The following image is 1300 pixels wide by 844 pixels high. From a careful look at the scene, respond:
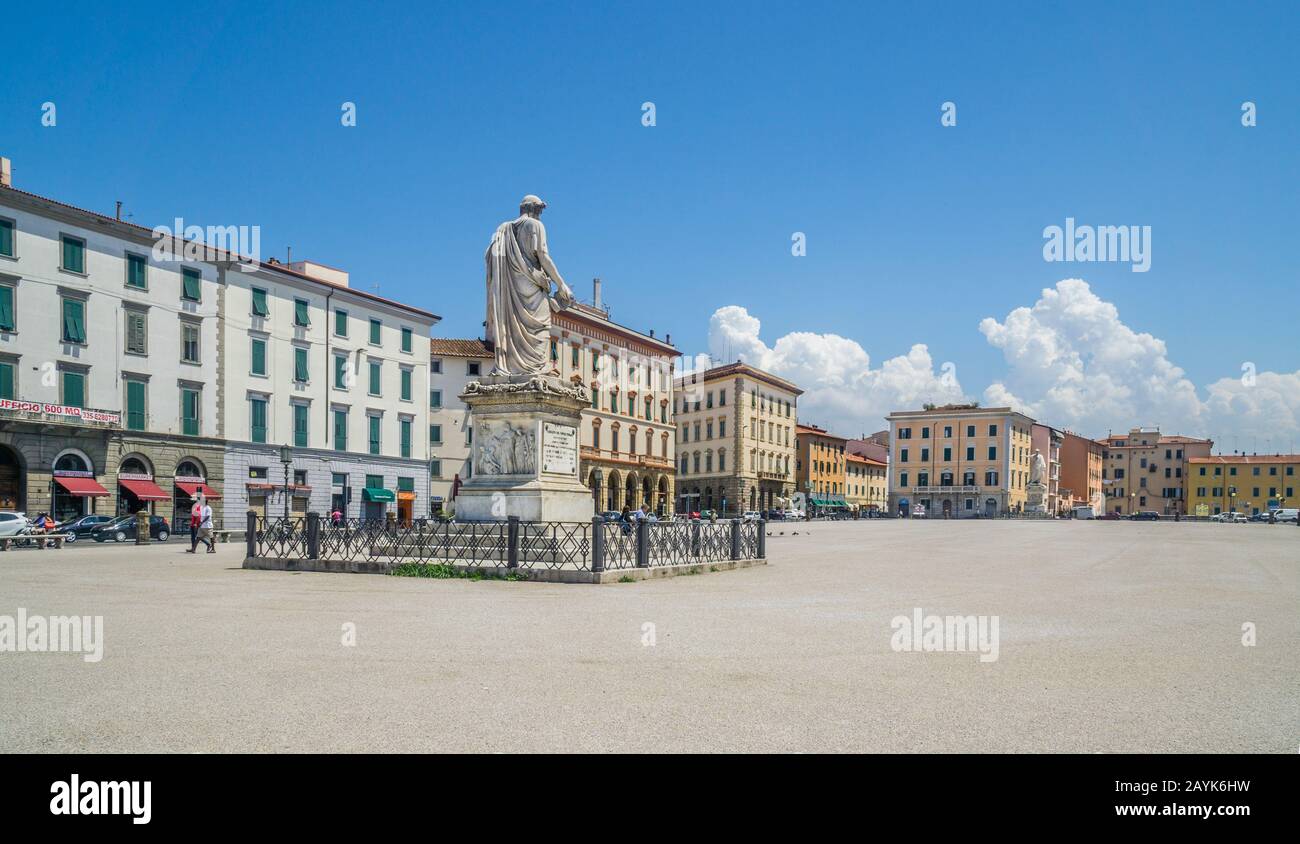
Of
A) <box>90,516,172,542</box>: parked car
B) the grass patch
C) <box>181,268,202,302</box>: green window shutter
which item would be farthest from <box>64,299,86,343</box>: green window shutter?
the grass patch

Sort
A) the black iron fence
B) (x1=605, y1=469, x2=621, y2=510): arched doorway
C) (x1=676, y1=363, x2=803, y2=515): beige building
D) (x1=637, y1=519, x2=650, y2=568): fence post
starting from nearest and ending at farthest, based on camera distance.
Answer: the black iron fence < (x1=637, y1=519, x2=650, y2=568): fence post < (x1=605, y1=469, x2=621, y2=510): arched doorway < (x1=676, y1=363, x2=803, y2=515): beige building

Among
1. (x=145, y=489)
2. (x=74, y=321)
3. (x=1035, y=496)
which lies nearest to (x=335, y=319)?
(x=74, y=321)

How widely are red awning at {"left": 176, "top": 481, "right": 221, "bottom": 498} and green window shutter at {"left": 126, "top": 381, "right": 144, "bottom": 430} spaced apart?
10.6 feet

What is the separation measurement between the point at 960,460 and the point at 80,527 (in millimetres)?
93224

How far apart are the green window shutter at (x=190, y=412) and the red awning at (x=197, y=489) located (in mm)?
2335

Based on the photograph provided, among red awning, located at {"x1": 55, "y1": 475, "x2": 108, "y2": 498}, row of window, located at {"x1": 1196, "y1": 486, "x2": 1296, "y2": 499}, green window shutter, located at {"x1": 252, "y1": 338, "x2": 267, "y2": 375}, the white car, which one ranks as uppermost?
green window shutter, located at {"x1": 252, "y1": 338, "x2": 267, "y2": 375}

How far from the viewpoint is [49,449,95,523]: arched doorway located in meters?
33.7

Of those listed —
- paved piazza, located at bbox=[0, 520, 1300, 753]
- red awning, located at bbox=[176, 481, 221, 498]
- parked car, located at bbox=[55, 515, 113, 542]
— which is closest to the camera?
paved piazza, located at bbox=[0, 520, 1300, 753]

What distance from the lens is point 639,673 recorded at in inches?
276

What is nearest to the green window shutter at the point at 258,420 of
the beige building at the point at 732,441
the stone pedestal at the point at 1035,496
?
the beige building at the point at 732,441

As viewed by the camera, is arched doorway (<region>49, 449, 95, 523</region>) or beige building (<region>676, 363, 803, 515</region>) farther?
beige building (<region>676, 363, 803, 515</region>)

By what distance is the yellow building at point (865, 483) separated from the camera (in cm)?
10938

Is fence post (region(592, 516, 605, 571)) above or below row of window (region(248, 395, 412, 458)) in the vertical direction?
below

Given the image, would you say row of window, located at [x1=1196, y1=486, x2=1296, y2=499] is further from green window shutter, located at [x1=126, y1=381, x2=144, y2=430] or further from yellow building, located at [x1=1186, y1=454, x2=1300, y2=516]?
green window shutter, located at [x1=126, y1=381, x2=144, y2=430]
